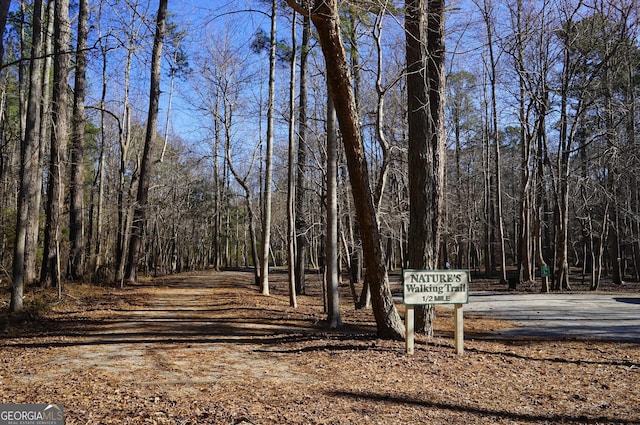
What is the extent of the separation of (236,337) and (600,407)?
5.74 metres

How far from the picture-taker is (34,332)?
8523 millimetres

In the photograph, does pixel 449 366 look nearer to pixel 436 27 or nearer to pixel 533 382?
pixel 533 382

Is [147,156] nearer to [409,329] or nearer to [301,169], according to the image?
[301,169]

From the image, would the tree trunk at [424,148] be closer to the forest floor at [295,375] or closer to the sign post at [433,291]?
the sign post at [433,291]

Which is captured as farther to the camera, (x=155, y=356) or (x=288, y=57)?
(x=288, y=57)

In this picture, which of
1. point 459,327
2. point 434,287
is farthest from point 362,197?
point 459,327

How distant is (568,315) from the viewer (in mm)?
13195

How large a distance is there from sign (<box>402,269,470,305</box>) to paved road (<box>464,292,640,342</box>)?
3.54 metres

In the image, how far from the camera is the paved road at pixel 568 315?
10.2 metres

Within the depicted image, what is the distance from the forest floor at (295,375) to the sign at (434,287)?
2.77ft

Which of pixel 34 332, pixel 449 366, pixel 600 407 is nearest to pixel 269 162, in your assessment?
pixel 34 332

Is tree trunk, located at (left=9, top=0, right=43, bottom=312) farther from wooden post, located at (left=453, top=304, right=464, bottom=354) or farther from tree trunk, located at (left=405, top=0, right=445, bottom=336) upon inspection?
wooden post, located at (left=453, top=304, right=464, bottom=354)

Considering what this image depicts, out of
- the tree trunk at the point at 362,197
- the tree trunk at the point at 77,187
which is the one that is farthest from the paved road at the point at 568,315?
the tree trunk at the point at 77,187

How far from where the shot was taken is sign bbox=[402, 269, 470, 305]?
7105mm
